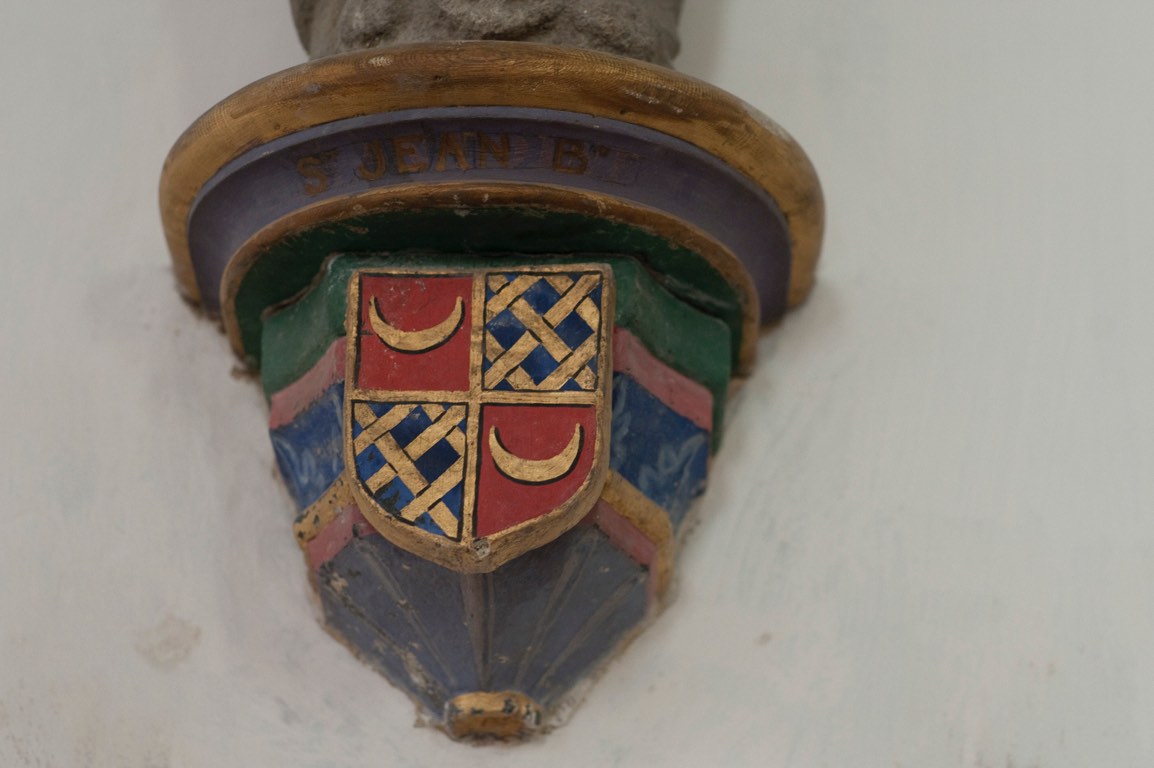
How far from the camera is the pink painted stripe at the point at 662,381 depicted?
1.36m

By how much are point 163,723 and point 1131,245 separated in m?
1.06

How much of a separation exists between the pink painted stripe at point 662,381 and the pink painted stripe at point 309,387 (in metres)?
0.23

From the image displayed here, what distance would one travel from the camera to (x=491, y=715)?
1.40 m

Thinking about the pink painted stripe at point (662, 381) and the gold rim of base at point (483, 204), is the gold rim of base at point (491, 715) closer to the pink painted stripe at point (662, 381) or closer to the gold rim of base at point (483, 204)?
the pink painted stripe at point (662, 381)

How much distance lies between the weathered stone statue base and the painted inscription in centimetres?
9

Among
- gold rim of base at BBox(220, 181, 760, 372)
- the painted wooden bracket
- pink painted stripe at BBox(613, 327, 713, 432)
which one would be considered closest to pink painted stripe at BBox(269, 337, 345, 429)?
the painted wooden bracket

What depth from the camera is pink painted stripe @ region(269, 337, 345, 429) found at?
1359 millimetres

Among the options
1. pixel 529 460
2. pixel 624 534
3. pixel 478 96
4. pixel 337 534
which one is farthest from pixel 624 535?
pixel 478 96

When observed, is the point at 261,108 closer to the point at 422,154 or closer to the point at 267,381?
the point at 422,154

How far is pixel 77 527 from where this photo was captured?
59.1 inches

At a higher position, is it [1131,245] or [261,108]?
[261,108]

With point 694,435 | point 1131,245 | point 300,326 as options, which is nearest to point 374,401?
point 300,326

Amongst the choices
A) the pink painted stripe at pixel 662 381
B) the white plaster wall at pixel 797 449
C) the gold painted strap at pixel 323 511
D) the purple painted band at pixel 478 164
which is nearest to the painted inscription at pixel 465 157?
the purple painted band at pixel 478 164

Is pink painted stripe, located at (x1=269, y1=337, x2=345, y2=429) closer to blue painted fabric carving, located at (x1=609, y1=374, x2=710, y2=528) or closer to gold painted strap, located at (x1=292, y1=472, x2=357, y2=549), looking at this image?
gold painted strap, located at (x1=292, y1=472, x2=357, y2=549)
